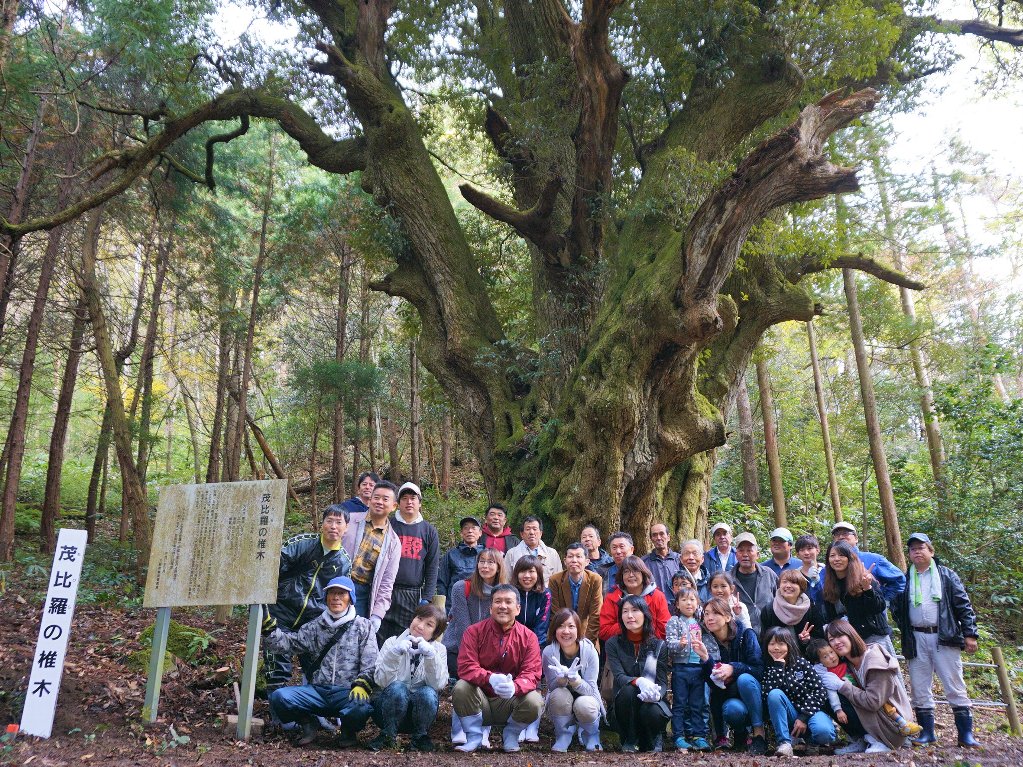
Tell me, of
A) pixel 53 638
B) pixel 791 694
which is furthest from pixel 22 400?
pixel 791 694

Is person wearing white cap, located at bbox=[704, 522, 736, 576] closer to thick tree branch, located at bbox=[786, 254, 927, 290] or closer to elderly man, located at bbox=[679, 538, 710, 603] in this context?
A: elderly man, located at bbox=[679, 538, 710, 603]

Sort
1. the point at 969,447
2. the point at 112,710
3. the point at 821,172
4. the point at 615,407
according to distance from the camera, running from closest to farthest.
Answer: the point at 112,710
the point at 821,172
the point at 615,407
the point at 969,447

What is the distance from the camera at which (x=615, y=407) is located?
672cm

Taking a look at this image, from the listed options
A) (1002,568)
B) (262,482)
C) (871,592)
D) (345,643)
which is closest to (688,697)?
(871,592)

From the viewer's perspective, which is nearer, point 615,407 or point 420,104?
point 615,407

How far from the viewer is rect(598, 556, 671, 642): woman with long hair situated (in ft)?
16.1

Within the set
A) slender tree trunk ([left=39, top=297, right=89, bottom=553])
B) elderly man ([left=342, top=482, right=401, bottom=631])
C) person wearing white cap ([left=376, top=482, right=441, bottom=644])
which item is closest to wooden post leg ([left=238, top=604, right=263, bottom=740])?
elderly man ([left=342, top=482, right=401, bottom=631])

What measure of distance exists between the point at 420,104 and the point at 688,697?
32.3 ft

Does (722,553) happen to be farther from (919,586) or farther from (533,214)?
(533,214)

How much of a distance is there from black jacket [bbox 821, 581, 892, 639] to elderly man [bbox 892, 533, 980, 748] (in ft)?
0.79

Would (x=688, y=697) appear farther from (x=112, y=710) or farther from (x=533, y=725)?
(x=112, y=710)

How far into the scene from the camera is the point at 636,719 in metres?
4.52

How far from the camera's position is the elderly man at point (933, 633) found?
4.69 meters

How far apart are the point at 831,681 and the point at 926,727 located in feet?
2.87
